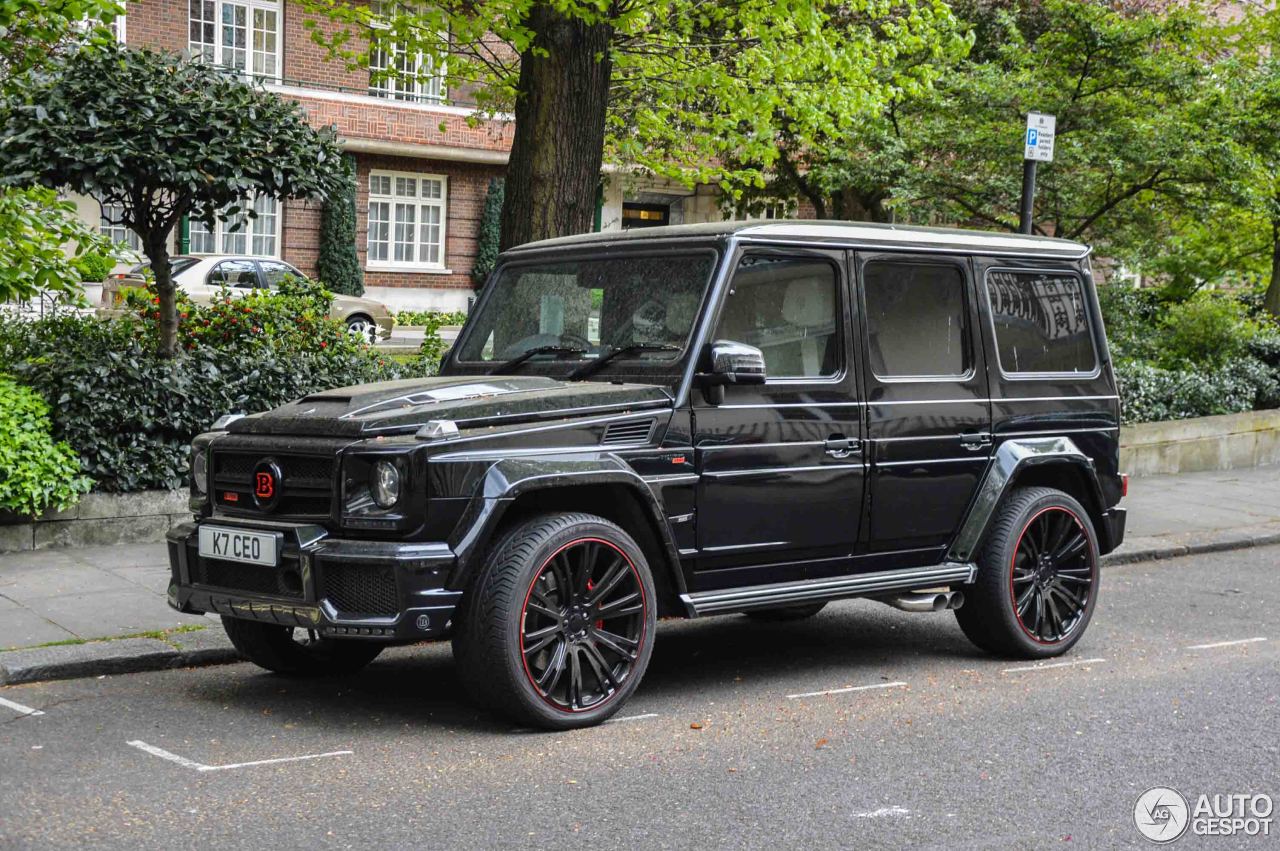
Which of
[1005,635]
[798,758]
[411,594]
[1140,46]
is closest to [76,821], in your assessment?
[411,594]

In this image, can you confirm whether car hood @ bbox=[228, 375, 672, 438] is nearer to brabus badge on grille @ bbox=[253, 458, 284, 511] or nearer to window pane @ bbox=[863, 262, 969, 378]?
brabus badge on grille @ bbox=[253, 458, 284, 511]

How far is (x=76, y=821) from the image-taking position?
4.70 metres

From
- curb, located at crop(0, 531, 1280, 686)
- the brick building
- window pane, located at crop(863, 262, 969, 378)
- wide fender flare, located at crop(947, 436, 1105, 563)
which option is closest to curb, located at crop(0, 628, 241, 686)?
curb, located at crop(0, 531, 1280, 686)

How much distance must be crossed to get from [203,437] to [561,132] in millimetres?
5519

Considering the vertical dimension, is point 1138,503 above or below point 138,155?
below

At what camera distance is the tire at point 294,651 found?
6680mm

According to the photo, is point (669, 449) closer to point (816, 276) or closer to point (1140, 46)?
point (816, 276)

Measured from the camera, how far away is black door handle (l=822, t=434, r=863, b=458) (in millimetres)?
6727

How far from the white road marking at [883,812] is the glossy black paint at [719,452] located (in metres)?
1.47

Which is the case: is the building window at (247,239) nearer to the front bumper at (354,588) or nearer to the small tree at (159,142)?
the small tree at (159,142)

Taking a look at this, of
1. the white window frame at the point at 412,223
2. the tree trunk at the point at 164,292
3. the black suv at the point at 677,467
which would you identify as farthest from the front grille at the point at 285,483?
the white window frame at the point at 412,223

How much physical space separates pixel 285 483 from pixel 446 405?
2.34ft

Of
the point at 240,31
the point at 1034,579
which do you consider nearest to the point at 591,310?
the point at 1034,579

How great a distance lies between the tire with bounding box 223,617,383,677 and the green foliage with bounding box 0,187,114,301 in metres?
3.72
